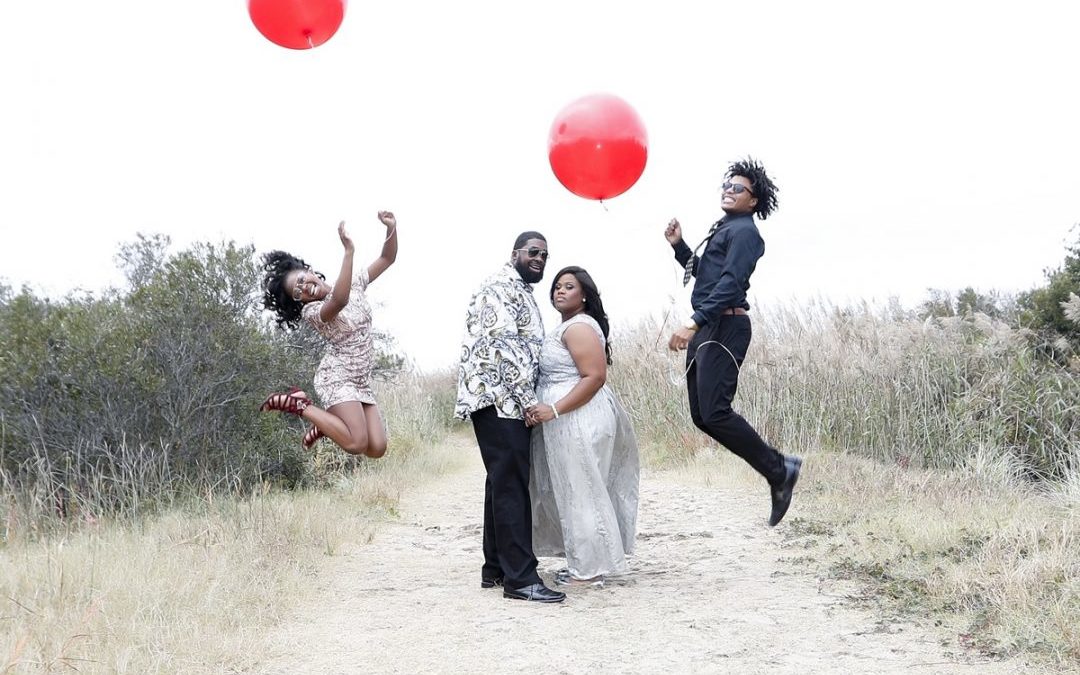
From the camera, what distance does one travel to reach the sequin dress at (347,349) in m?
6.18

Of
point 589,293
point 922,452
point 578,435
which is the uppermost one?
point 589,293

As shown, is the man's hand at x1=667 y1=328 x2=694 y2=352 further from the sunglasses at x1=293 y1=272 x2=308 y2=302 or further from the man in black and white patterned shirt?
the sunglasses at x1=293 y1=272 x2=308 y2=302

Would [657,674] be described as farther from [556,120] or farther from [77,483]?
[77,483]

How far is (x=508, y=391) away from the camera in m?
5.07

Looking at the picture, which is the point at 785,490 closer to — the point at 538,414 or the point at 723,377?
the point at 723,377

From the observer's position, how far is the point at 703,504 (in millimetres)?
8352

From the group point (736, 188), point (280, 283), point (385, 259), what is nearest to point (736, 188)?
point (736, 188)

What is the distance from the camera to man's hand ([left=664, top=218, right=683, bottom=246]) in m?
6.19

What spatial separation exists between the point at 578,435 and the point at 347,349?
1.85m

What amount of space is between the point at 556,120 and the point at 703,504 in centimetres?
360

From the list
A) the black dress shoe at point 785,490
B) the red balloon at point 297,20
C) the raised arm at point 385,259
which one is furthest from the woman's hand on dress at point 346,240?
the black dress shoe at point 785,490

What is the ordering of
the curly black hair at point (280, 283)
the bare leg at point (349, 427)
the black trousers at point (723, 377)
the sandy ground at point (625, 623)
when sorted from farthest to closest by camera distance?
the curly black hair at point (280, 283) < the bare leg at point (349, 427) < the black trousers at point (723, 377) < the sandy ground at point (625, 623)

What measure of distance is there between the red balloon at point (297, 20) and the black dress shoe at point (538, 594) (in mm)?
3727

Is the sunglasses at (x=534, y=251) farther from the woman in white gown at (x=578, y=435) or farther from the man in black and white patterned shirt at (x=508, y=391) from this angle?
the woman in white gown at (x=578, y=435)
